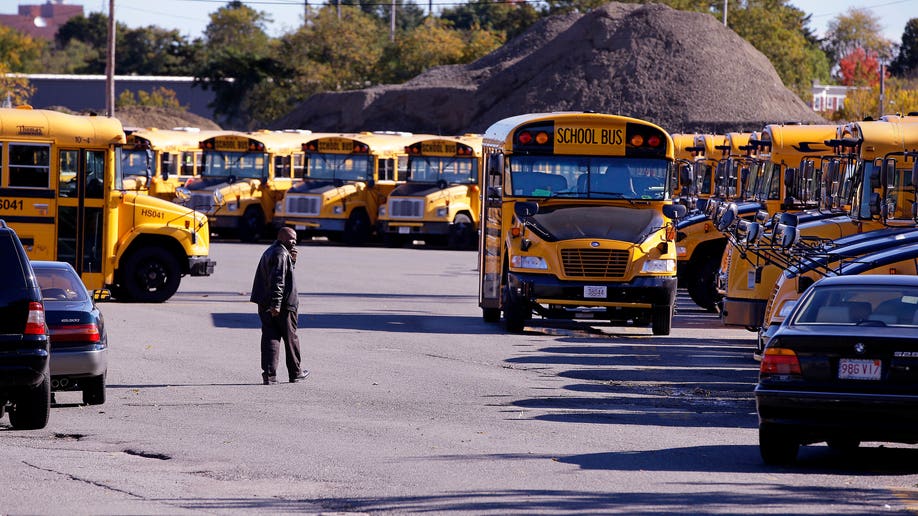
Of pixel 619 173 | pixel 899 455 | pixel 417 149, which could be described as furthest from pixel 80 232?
pixel 417 149

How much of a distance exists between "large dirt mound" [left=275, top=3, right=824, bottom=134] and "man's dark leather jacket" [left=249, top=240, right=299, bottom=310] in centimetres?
4482

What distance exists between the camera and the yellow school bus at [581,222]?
1939 cm

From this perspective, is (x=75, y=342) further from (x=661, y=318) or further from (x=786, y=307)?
(x=661, y=318)

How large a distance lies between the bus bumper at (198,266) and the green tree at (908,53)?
80.3m

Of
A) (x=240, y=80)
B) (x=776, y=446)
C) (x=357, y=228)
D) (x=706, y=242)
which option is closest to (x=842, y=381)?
(x=776, y=446)

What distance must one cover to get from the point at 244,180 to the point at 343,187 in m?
2.75

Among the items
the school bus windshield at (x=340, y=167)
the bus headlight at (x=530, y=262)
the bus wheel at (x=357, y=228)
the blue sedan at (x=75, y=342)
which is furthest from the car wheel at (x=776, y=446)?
the school bus windshield at (x=340, y=167)

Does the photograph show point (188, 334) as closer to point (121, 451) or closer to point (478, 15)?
point (121, 451)

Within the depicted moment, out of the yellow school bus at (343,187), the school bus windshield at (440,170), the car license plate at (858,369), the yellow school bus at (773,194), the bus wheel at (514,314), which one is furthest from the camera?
the school bus windshield at (440,170)

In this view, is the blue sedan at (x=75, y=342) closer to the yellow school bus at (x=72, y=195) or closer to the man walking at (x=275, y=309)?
the man walking at (x=275, y=309)

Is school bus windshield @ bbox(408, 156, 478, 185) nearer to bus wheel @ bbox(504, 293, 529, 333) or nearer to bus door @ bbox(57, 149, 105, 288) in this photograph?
bus door @ bbox(57, 149, 105, 288)

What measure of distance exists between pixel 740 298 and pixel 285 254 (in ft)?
17.3

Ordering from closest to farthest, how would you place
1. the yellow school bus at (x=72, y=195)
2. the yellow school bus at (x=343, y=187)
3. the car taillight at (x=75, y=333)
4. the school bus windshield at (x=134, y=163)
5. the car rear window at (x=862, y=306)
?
the car rear window at (x=862, y=306) → the car taillight at (x=75, y=333) → the yellow school bus at (x=72, y=195) → the school bus windshield at (x=134, y=163) → the yellow school bus at (x=343, y=187)

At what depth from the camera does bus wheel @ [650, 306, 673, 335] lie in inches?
776
